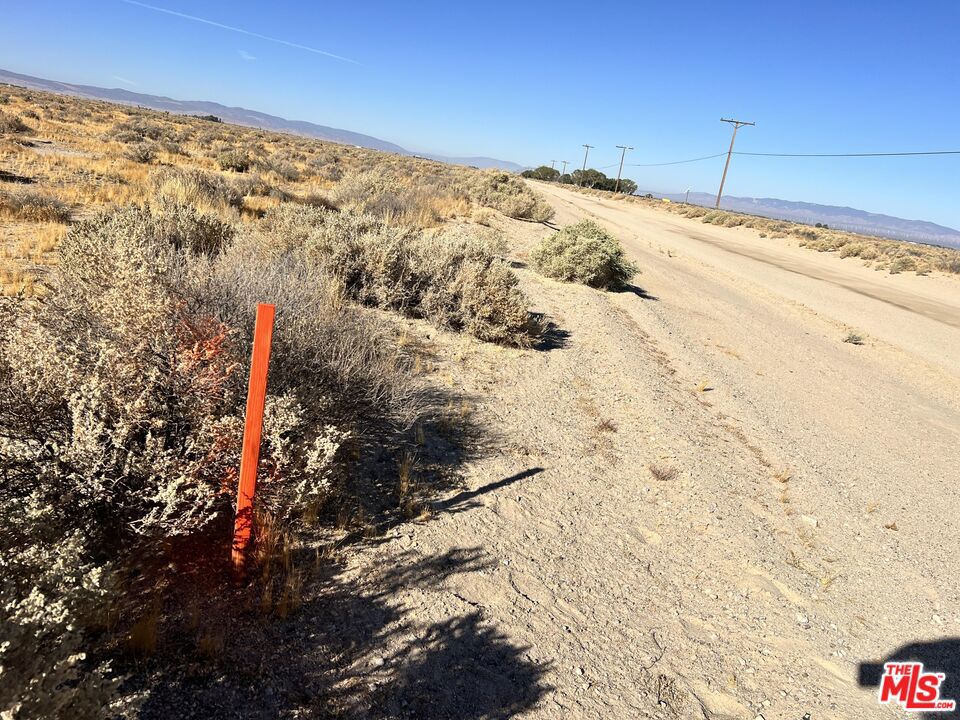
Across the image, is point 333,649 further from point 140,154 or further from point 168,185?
point 140,154

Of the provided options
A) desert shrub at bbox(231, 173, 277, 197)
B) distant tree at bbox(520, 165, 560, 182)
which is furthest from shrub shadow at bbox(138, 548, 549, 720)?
distant tree at bbox(520, 165, 560, 182)

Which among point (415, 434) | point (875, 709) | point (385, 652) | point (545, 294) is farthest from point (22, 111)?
point (875, 709)

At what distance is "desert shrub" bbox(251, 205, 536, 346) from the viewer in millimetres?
7434

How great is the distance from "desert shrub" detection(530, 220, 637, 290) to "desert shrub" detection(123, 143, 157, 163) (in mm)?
14403

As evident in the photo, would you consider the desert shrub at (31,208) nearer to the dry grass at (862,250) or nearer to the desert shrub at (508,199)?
the desert shrub at (508,199)

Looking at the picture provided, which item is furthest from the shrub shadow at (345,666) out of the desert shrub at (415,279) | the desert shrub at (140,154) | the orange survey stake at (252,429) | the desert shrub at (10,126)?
the desert shrub at (10,126)

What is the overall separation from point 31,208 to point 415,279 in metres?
6.91

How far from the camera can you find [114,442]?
8.03 feet

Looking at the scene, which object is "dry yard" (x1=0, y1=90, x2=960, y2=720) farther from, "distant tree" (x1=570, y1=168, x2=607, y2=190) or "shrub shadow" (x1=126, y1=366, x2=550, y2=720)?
"distant tree" (x1=570, y1=168, x2=607, y2=190)

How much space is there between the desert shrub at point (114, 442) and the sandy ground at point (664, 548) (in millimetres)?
926

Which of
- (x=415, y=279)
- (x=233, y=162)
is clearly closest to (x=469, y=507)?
(x=415, y=279)

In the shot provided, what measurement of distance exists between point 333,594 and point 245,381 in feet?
4.39

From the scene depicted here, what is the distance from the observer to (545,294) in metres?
10.4

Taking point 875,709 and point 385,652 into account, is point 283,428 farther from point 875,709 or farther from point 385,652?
point 875,709
